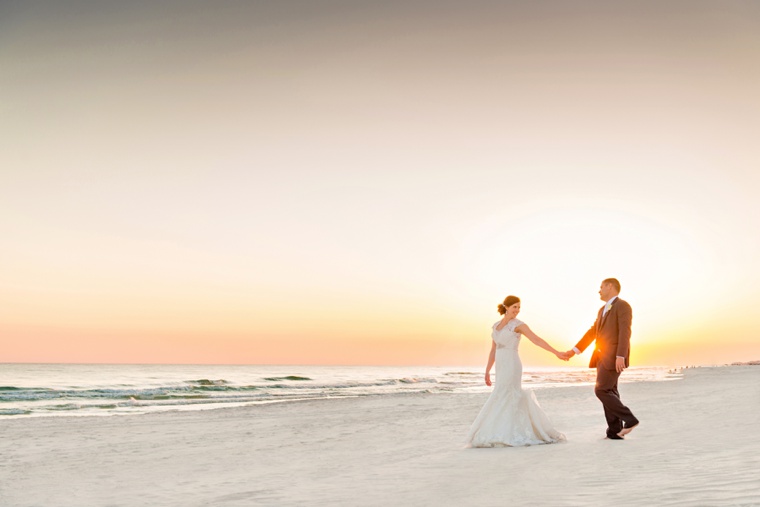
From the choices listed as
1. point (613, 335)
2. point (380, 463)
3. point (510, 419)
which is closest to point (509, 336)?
point (510, 419)

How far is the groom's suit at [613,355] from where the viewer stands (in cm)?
937

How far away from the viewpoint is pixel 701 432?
10133 mm

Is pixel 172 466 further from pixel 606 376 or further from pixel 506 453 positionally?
pixel 606 376

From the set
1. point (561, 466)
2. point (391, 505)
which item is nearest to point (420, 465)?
point (561, 466)

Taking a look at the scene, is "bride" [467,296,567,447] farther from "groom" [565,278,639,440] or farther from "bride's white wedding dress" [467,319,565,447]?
"groom" [565,278,639,440]

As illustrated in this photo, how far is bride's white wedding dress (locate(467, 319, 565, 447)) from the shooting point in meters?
9.60

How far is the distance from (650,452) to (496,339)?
2.95 metres

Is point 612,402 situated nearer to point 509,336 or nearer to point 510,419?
point 510,419

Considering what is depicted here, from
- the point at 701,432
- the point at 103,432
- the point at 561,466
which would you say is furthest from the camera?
the point at 103,432

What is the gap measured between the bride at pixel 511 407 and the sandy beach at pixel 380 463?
1.16ft

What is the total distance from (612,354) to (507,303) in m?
1.68

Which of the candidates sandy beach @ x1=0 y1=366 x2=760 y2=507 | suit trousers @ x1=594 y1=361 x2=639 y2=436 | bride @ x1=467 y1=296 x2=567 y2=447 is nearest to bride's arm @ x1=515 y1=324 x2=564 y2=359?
bride @ x1=467 y1=296 x2=567 y2=447

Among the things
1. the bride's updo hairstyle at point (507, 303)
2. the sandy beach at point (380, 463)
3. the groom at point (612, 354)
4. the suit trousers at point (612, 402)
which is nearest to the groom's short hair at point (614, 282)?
the groom at point (612, 354)

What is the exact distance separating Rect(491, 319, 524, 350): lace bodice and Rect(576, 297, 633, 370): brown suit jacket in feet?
3.33
